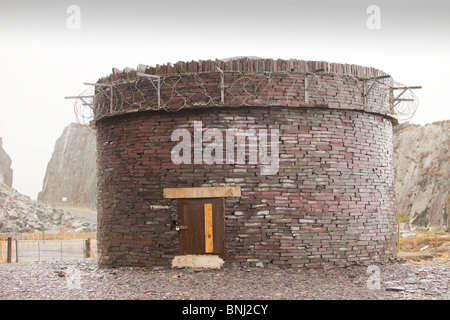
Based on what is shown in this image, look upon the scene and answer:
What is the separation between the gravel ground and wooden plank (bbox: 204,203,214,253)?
0.55 m

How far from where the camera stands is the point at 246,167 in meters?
11.1

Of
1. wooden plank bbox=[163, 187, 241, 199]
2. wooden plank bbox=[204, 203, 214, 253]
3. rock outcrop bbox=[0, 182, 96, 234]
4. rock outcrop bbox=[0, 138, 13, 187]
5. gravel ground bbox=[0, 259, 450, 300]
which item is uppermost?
rock outcrop bbox=[0, 138, 13, 187]

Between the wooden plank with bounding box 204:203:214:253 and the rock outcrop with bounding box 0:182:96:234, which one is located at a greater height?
the wooden plank with bounding box 204:203:214:253

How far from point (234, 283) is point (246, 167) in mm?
2742

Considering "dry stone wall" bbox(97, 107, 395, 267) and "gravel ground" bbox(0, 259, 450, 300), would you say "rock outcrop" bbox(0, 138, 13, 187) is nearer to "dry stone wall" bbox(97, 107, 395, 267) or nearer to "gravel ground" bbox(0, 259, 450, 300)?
"gravel ground" bbox(0, 259, 450, 300)

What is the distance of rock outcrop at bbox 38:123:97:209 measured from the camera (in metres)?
84.6

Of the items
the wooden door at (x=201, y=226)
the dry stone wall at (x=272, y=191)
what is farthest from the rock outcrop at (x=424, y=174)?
the wooden door at (x=201, y=226)

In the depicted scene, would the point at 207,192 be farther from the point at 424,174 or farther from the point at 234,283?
the point at 424,174

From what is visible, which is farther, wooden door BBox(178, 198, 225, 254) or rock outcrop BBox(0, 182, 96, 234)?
rock outcrop BBox(0, 182, 96, 234)

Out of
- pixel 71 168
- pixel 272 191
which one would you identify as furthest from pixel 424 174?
pixel 71 168

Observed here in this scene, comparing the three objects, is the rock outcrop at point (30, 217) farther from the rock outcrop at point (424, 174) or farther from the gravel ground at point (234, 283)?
the gravel ground at point (234, 283)

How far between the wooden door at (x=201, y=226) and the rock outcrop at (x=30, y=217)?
33158mm

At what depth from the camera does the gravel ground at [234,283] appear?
8523mm

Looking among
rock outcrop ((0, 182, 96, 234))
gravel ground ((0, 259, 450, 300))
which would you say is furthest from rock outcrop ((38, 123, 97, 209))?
gravel ground ((0, 259, 450, 300))
